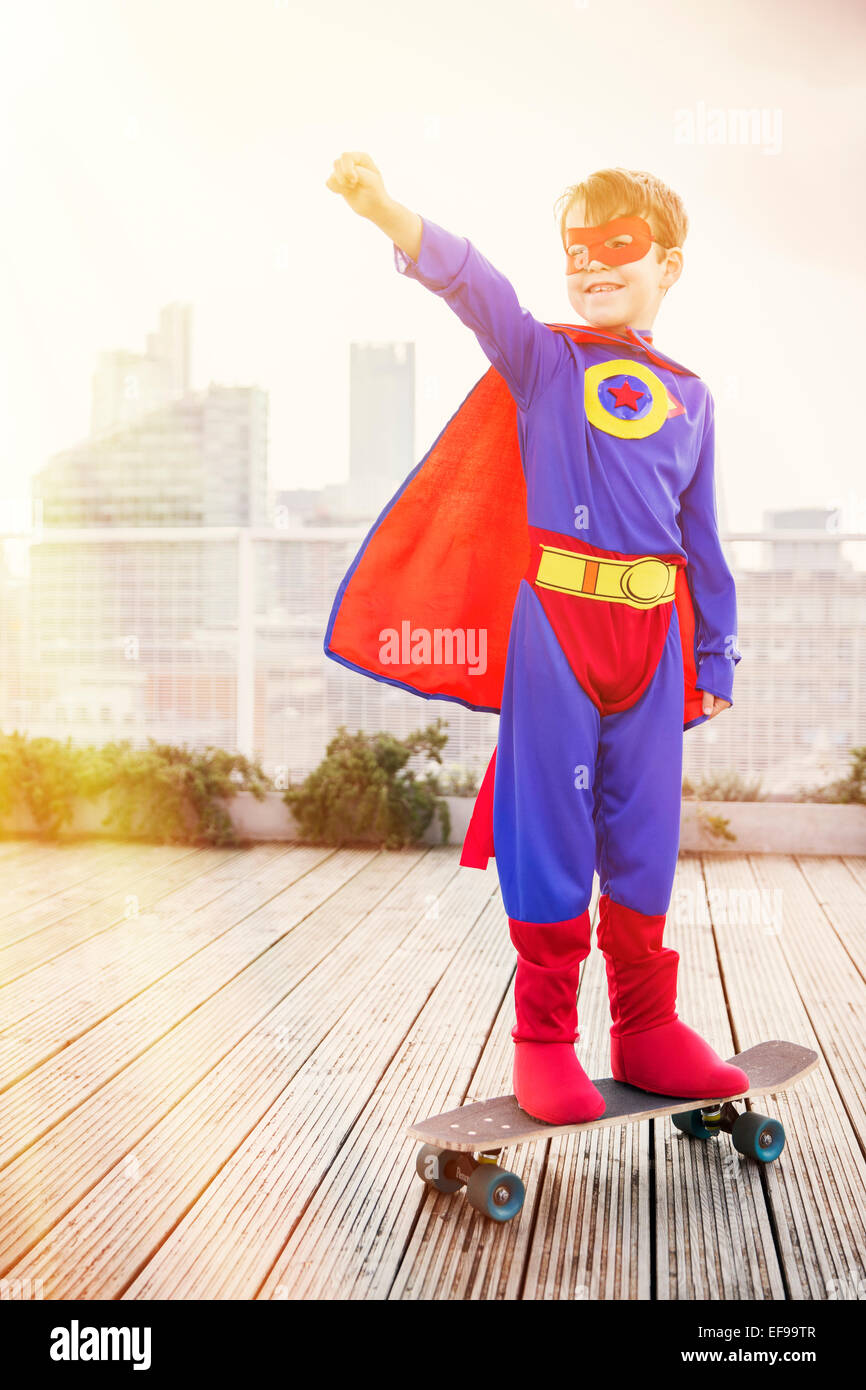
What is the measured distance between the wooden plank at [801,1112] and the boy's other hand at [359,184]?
4.86 feet

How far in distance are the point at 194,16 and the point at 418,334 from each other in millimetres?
1394

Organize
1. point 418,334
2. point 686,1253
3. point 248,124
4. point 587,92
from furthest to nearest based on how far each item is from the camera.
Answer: point 418,334
point 248,124
point 587,92
point 686,1253

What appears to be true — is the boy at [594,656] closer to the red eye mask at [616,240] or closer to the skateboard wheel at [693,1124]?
the red eye mask at [616,240]

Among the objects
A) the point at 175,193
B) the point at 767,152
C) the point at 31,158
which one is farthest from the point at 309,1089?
the point at 31,158

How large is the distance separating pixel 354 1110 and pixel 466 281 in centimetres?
136

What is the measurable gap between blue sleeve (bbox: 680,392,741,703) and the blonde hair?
30cm

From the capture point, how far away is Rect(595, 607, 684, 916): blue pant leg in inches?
64.0

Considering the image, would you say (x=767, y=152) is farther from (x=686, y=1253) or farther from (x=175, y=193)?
(x=686, y=1253)

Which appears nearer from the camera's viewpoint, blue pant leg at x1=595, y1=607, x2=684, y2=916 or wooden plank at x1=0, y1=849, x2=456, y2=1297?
wooden plank at x1=0, y1=849, x2=456, y2=1297

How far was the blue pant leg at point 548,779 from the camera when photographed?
5.18 feet

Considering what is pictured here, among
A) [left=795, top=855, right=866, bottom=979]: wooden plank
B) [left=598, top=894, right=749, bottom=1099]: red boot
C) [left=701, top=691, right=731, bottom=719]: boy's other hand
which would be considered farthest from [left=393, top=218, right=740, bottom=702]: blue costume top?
[left=795, top=855, right=866, bottom=979]: wooden plank

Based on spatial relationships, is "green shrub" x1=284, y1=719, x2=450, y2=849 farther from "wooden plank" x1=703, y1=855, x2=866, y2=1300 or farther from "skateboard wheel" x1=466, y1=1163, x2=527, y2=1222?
"skateboard wheel" x1=466, y1=1163, x2=527, y2=1222

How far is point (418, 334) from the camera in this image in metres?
4.60

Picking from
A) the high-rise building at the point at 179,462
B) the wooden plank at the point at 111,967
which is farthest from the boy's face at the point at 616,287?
the high-rise building at the point at 179,462
